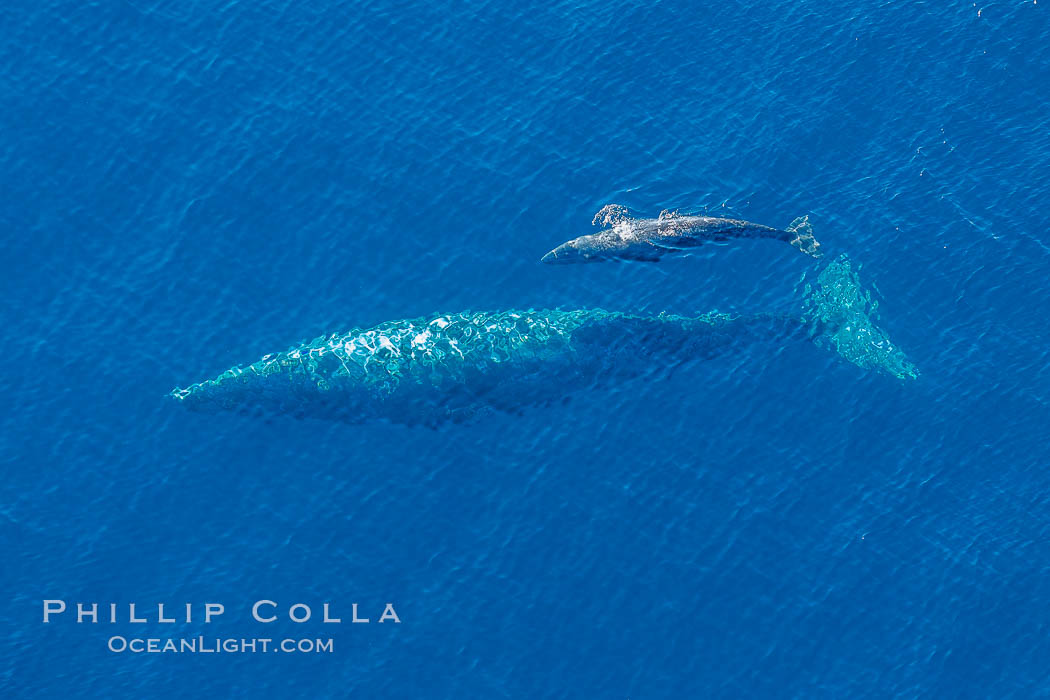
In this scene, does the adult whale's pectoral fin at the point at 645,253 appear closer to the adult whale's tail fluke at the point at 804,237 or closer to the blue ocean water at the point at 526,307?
the blue ocean water at the point at 526,307

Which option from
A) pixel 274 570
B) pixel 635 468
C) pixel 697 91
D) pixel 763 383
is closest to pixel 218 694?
pixel 274 570

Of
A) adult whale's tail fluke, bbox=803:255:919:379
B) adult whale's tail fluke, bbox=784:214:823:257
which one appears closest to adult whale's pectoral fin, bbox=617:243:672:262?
adult whale's tail fluke, bbox=784:214:823:257

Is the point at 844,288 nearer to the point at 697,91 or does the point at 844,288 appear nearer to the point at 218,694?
the point at 697,91

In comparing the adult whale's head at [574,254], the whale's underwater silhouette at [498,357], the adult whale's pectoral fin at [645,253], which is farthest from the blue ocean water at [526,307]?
the whale's underwater silhouette at [498,357]

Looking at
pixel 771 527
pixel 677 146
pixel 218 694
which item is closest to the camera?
pixel 218 694

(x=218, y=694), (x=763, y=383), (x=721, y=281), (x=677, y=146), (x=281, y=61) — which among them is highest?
(x=281, y=61)

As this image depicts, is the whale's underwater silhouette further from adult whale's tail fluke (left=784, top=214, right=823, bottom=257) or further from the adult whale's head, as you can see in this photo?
the adult whale's head

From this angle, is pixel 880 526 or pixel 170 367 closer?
pixel 880 526
